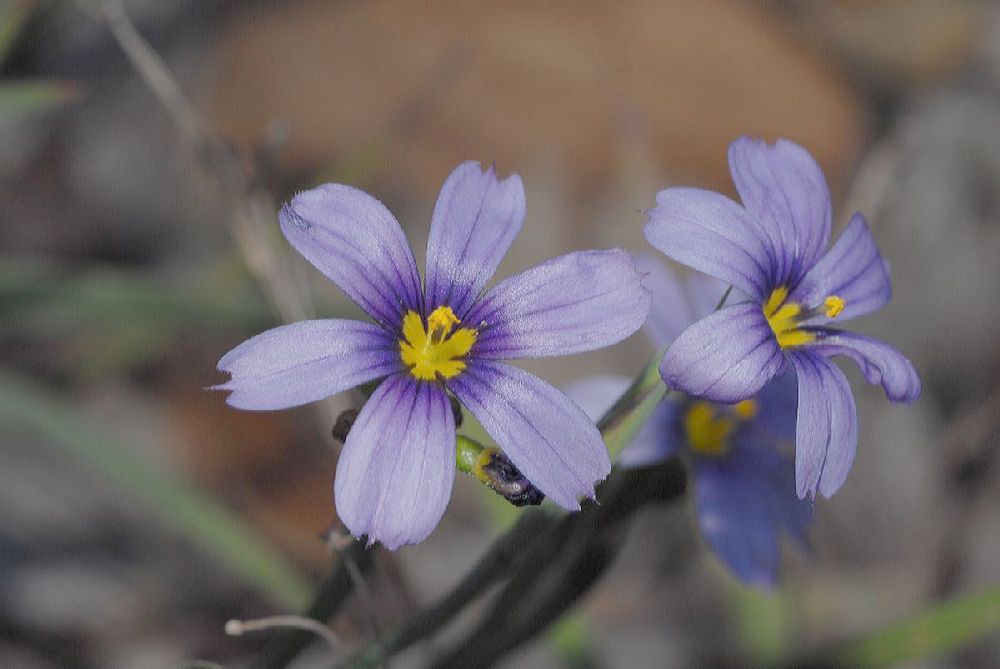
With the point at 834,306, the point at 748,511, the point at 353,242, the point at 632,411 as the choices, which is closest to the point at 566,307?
the point at 632,411

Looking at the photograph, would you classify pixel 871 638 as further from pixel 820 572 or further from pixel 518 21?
pixel 518 21

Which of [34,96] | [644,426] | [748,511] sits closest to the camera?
[644,426]

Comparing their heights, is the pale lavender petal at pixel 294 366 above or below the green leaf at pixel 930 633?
above

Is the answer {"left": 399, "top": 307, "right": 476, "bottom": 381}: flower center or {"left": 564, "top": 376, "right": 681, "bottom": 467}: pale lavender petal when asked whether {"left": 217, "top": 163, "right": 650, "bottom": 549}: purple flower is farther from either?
{"left": 564, "top": 376, "right": 681, "bottom": 467}: pale lavender petal

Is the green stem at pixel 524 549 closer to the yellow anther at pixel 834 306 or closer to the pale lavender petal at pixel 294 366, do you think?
the pale lavender petal at pixel 294 366

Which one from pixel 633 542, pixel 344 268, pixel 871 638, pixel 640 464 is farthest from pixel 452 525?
pixel 344 268

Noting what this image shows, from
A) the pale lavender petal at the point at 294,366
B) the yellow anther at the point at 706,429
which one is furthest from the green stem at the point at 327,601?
the yellow anther at the point at 706,429

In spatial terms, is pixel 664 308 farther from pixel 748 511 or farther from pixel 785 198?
pixel 785 198
